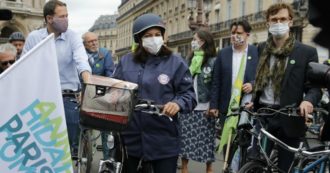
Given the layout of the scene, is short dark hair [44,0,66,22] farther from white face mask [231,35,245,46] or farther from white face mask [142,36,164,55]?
white face mask [231,35,245,46]

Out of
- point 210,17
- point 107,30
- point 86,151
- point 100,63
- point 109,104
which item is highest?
point 107,30

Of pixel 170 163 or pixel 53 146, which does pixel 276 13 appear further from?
pixel 53 146

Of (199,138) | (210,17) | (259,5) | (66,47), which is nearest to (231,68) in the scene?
(199,138)

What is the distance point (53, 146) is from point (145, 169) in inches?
52.1

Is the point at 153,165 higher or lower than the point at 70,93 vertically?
lower

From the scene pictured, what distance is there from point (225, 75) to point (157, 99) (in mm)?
2282

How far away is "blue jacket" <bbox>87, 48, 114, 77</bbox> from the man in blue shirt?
8.44 feet

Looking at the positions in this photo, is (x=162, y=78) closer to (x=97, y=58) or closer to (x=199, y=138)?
(x=199, y=138)

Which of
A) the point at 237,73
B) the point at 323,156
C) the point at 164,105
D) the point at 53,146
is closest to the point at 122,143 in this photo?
the point at 164,105

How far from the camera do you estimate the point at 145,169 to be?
13.1ft

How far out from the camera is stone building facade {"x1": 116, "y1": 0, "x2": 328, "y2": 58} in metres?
36.6

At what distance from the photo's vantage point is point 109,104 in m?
3.45

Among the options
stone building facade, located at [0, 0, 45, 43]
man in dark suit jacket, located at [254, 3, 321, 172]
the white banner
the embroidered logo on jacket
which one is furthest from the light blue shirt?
stone building facade, located at [0, 0, 45, 43]

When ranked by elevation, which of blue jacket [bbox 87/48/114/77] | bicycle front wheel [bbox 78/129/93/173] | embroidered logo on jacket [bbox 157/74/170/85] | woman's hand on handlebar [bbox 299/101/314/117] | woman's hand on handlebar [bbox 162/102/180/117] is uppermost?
blue jacket [bbox 87/48/114/77]
